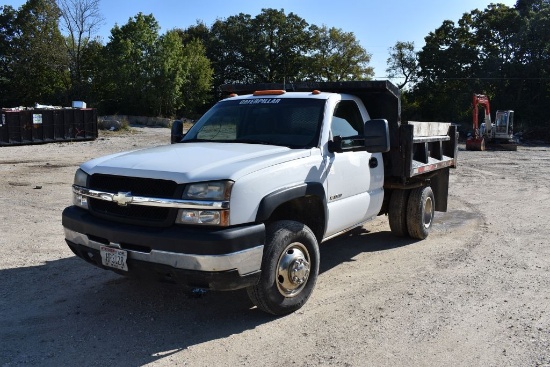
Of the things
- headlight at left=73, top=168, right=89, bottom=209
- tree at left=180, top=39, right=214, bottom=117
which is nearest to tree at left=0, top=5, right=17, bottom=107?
tree at left=180, top=39, right=214, bottom=117

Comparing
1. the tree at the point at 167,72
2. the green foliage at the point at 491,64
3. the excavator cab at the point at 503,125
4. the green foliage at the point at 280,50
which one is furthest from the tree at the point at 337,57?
the excavator cab at the point at 503,125

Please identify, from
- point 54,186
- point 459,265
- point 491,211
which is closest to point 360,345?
point 459,265

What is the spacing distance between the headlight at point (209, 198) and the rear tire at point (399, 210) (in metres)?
4.03

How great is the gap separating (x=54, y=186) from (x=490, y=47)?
50021 mm

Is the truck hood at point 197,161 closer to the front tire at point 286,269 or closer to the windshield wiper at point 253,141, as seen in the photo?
the windshield wiper at point 253,141

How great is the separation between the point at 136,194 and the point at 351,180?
2388 mm

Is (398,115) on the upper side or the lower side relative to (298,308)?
upper

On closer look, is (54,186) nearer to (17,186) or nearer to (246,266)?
(17,186)

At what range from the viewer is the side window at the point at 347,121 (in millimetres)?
5574

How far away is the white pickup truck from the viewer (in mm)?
3975

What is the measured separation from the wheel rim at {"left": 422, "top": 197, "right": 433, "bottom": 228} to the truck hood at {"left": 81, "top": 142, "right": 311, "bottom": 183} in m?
3.57

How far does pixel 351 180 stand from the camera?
5.55 metres

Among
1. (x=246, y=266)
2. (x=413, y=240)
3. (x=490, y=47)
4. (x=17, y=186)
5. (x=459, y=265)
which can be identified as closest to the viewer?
(x=246, y=266)

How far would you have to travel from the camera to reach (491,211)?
33.2 ft
